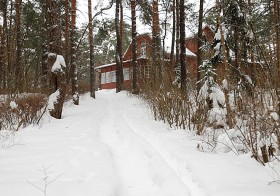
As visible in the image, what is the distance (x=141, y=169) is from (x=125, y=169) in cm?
28

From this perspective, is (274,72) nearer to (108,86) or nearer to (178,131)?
(178,131)


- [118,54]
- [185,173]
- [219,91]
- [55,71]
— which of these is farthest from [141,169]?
[118,54]

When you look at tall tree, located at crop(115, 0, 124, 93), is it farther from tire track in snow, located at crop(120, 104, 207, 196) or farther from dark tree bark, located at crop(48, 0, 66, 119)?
tire track in snow, located at crop(120, 104, 207, 196)

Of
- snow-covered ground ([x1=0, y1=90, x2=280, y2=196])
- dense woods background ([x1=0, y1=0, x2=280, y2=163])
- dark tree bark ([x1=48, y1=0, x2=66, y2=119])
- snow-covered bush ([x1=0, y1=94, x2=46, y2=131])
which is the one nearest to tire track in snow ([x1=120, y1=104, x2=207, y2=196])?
snow-covered ground ([x1=0, y1=90, x2=280, y2=196])

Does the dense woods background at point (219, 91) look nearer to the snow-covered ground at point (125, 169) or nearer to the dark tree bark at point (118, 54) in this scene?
the snow-covered ground at point (125, 169)

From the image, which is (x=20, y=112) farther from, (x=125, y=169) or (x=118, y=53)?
(x=118, y=53)

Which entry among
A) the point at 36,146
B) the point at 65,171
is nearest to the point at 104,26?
the point at 36,146

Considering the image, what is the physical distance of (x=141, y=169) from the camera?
18.2ft

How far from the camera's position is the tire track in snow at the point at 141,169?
4457 millimetres

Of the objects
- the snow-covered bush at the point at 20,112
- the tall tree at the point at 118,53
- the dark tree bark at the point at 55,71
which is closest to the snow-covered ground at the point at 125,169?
the snow-covered bush at the point at 20,112

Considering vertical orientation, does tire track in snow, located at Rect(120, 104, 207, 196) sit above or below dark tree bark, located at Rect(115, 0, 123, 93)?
below

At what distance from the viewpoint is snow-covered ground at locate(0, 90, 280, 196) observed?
3.89m

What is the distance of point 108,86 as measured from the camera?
141 ft

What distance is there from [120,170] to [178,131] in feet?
9.88
